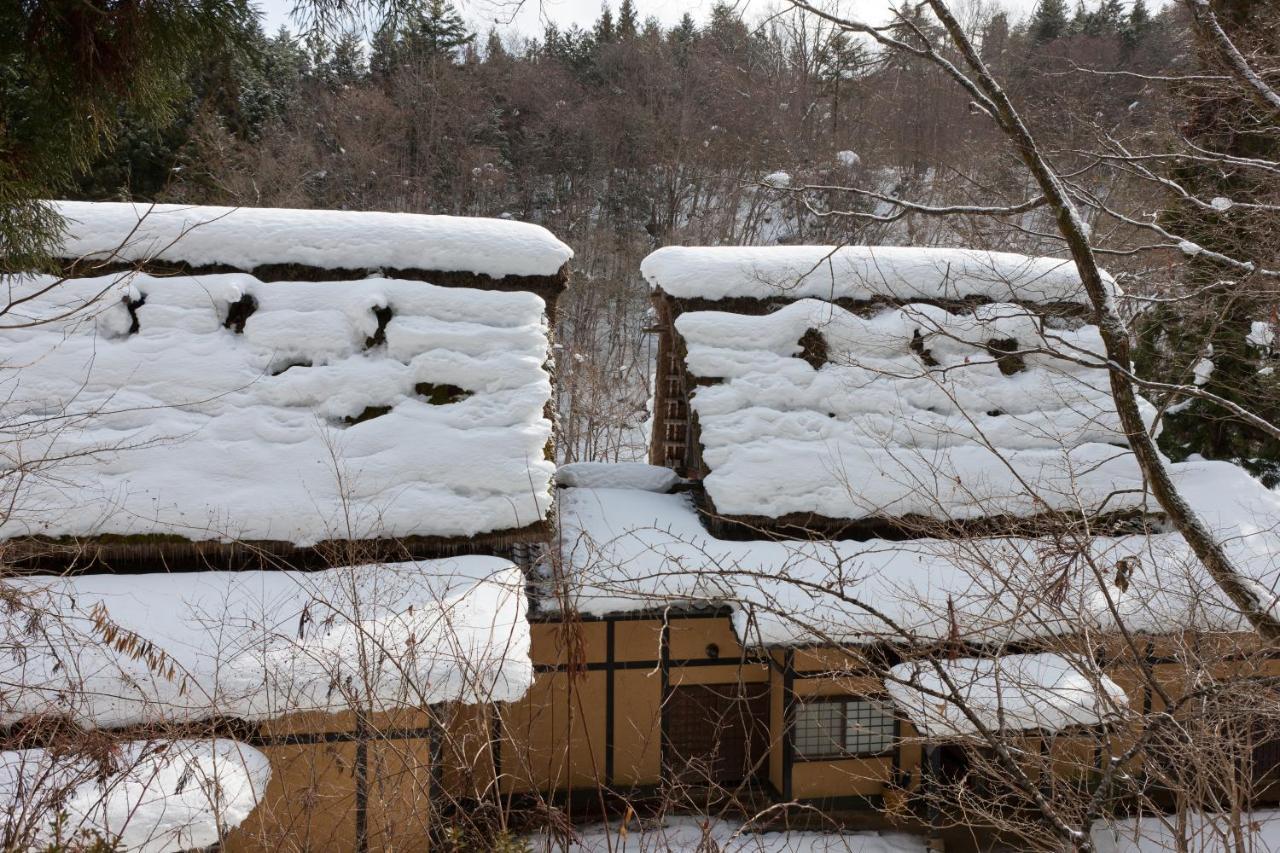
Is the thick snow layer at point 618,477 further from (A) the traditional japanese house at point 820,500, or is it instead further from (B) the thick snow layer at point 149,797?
(B) the thick snow layer at point 149,797

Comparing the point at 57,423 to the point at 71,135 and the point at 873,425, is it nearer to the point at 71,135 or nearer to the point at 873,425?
the point at 71,135

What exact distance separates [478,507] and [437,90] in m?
16.5

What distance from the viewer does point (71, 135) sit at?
2742mm

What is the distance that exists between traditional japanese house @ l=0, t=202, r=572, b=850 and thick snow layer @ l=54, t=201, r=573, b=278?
0.08 ft

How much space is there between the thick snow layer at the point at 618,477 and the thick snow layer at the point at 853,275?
1.90 m

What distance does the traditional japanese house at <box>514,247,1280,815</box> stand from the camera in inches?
263

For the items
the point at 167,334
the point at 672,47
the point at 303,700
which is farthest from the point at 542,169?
the point at 303,700

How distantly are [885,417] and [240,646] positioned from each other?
5827 millimetres

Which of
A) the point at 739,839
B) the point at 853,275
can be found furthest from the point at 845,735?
the point at 853,275

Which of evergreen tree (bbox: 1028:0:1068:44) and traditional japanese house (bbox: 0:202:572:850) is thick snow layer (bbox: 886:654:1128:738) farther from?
evergreen tree (bbox: 1028:0:1068:44)

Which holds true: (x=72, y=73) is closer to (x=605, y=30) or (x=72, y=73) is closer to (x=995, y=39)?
(x=995, y=39)

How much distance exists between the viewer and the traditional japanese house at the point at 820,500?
669cm

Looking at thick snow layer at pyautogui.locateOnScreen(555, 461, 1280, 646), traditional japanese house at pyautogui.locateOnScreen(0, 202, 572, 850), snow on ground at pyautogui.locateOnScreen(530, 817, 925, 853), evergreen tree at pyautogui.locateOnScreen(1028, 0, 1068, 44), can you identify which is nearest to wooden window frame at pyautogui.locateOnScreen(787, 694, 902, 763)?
snow on ground at pyautogui.locateOnScreen(530, 817, 925, 853)

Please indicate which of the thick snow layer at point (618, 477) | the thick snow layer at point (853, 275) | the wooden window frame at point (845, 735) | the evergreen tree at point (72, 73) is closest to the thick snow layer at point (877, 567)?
the thick snow layer at point (618, 477)
